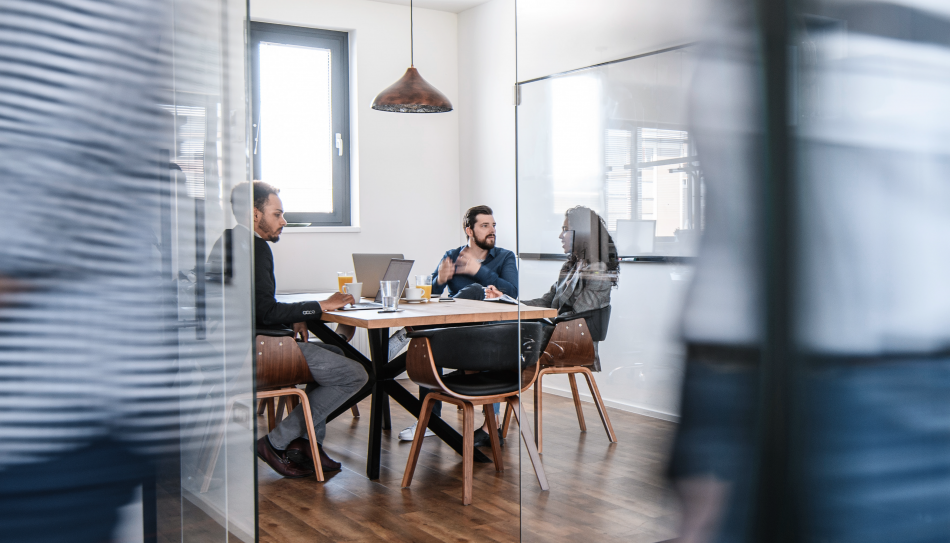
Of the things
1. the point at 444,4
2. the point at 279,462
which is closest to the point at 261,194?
the point at 279,462

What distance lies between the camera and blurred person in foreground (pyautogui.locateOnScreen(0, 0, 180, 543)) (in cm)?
87

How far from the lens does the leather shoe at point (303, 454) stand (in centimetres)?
360

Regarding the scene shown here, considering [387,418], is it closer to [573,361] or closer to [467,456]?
[467,456]

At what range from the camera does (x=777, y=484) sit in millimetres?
1379

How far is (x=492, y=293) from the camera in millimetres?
4207

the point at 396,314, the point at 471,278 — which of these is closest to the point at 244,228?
the point at 396,314

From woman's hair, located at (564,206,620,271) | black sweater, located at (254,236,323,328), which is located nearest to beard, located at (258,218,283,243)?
black sweater, located at (254,236,323,328)

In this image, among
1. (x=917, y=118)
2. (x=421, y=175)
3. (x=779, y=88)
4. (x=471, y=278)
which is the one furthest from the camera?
(x=421, y=175)

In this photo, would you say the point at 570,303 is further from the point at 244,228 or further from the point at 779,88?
the point at 244,228

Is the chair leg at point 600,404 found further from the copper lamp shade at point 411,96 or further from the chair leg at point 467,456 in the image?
the copper lamp shade at point 411,96

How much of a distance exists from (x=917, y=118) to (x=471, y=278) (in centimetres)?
347

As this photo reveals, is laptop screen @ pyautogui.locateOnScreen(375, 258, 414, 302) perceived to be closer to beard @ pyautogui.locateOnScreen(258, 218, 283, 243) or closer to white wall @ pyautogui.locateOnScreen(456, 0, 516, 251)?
beard @ pyautogui.locateOnScreen(258, 218, 283, 243)

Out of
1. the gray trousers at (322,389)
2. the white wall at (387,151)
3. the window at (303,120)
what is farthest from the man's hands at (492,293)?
the window at (303,120)

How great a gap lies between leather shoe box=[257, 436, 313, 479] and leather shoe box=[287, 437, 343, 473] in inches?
1.5
